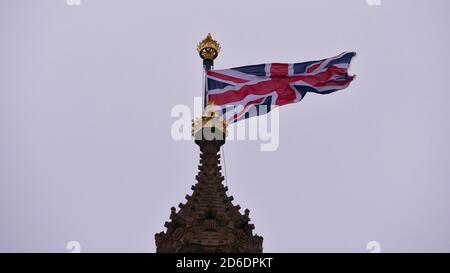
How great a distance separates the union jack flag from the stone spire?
15.1ft

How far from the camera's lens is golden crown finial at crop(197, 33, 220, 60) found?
4428cm

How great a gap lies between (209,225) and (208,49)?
12.7 meters

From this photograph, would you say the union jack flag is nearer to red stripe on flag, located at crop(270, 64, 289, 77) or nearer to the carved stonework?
red stripe on flag, located at crop(270, 64, 289, 77)

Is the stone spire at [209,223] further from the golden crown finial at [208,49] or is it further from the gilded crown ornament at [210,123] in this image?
the golden crown finial at [208,49]

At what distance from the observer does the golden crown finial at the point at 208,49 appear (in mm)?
44281

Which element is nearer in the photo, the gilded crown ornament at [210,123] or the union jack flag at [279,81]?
the union jack flag at [279,81]

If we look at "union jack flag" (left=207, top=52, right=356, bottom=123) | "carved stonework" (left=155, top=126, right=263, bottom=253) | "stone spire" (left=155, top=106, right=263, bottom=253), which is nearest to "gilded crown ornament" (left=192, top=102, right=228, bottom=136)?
"stone spire" (left=155, top=106, right=263, bottom=253)

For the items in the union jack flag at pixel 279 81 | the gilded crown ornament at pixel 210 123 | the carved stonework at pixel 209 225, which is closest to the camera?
the union jack flag at pixel 279 81

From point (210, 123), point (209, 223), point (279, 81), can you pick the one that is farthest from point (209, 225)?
point (279, 81)

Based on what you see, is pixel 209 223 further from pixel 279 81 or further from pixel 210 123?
pixel 279 81

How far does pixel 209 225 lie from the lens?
40094mm

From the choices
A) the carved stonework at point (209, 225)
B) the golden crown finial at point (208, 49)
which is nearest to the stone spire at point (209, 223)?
the carved stonework at point (209, 225)
